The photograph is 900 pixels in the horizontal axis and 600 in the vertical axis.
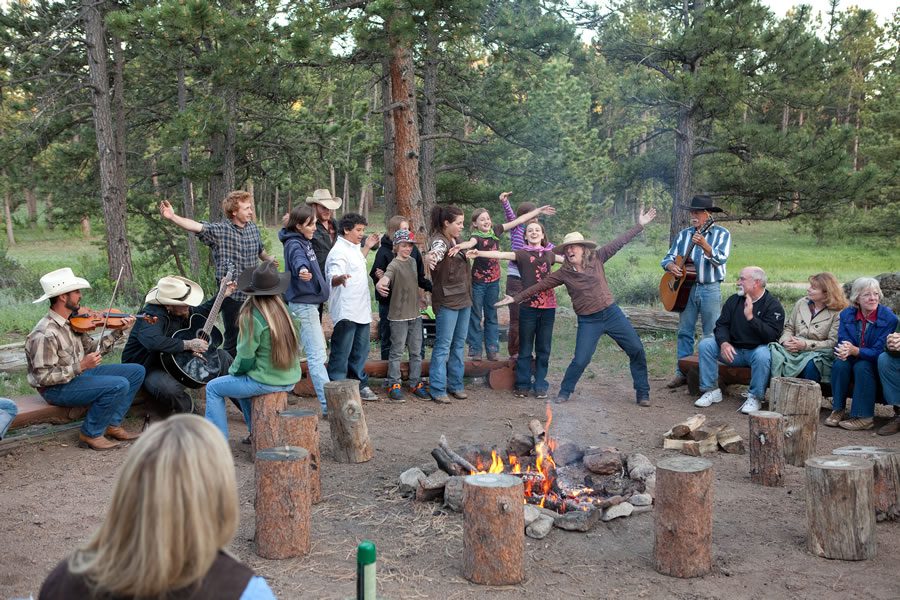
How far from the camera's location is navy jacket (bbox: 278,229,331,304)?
758 centimetres

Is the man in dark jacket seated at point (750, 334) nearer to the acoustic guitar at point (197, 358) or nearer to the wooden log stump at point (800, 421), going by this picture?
the wooden log stump at point (800, 421)

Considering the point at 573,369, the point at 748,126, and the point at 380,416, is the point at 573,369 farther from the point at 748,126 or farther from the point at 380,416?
the point at 748,126

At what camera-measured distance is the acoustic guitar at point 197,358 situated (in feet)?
23.9

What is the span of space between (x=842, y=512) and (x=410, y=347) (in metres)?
4.95

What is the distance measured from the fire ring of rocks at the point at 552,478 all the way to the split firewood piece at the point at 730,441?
1.15 m

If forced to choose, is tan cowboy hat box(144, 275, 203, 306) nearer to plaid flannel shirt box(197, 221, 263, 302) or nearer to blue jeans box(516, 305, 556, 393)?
plaid flannel shirt box(197, 221, 263, 302)

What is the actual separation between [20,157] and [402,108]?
8.53m

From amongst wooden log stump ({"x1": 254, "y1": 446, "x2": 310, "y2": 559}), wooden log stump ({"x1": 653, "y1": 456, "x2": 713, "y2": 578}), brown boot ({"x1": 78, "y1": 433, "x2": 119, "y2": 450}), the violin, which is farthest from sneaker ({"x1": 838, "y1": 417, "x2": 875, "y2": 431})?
brown boot ({"x1": 78, "y1": 433, "x2": 119, "y2": 450})

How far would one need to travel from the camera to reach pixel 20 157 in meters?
15.2

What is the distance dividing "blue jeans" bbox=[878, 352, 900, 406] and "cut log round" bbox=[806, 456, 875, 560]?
Result: 2818mm

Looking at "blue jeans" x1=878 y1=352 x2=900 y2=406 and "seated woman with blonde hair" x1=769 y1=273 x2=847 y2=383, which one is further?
"seated woman with blonde hair" x1=769 y1=273 x2=847 y2=383

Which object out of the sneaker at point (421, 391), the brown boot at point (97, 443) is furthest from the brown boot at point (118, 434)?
the sneaker at point (421, 391)

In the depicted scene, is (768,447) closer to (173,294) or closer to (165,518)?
(173,294)

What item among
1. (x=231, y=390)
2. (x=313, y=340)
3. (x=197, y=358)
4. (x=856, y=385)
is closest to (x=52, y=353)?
(x=197, y=358)
